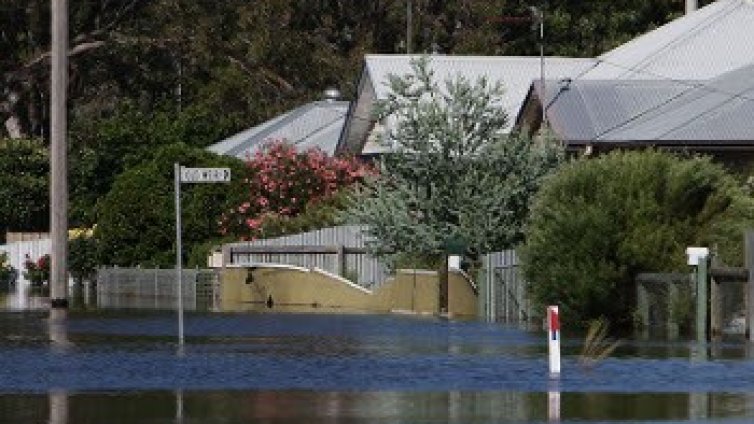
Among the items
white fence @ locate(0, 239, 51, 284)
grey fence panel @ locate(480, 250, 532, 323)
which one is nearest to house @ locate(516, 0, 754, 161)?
grey fence panel @ locate(480, 250, 532, 323)

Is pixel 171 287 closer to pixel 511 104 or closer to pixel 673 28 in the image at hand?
pixel 511 104

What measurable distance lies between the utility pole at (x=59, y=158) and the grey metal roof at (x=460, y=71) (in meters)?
18.3

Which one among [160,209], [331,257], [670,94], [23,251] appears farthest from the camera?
[23,251]

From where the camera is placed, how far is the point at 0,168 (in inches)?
3238

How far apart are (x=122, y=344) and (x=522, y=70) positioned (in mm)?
36551

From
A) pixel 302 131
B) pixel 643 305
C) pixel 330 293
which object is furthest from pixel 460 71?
pixel 643 305

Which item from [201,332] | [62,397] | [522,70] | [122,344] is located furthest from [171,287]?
[62,397]

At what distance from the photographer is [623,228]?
34.5 metres

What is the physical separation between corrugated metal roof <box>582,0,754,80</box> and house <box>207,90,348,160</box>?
12.6 m

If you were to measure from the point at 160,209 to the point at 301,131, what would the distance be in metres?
14.7

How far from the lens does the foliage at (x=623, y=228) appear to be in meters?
34.2

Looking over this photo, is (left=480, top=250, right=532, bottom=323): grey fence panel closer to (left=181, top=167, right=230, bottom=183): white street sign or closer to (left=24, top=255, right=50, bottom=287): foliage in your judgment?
(left=181, top=167, right=230, bottom=183): white street sign

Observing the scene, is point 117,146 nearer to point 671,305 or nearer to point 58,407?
point 671,305

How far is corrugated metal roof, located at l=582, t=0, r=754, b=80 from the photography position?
5778cm
